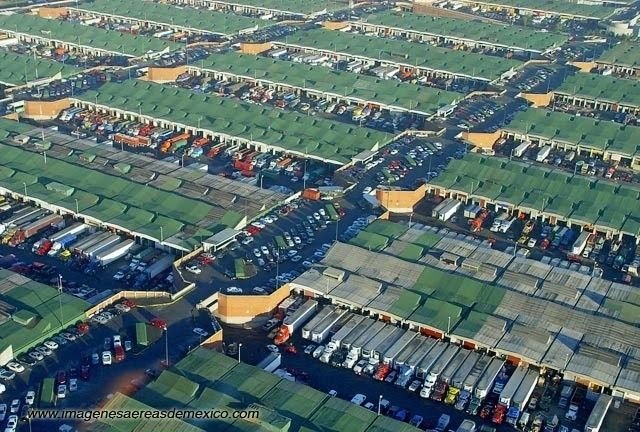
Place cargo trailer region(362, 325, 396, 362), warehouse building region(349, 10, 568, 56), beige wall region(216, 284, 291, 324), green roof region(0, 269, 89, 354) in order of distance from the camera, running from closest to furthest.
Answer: green roof region(0, 269, 89, 354) → cargo trailer region(362, 325, 396, 362) → beige wall region(216, 284, 291, 324) → warehouse building region(349, 10, 568, 56)

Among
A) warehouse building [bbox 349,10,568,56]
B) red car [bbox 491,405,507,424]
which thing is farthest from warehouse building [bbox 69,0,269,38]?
red car [bbox 491,405,507,424]

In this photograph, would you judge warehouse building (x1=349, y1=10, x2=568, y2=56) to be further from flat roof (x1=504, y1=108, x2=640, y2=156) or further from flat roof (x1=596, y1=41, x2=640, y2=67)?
flat roof (x1=504, y1=108, x2=640, y2=156)

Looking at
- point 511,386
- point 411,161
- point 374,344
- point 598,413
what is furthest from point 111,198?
point 598,413

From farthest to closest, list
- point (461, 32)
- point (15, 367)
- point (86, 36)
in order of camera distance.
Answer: point (461, 32)
point (86, 36)
point (15, 367)

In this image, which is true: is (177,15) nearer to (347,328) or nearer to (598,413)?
(347,328)

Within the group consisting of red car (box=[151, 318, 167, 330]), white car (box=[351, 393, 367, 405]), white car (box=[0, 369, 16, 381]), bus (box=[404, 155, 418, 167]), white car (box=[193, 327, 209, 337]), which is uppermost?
bus (box=[404, 155, 418, 167])

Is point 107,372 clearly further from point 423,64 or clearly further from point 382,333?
point 423,64
